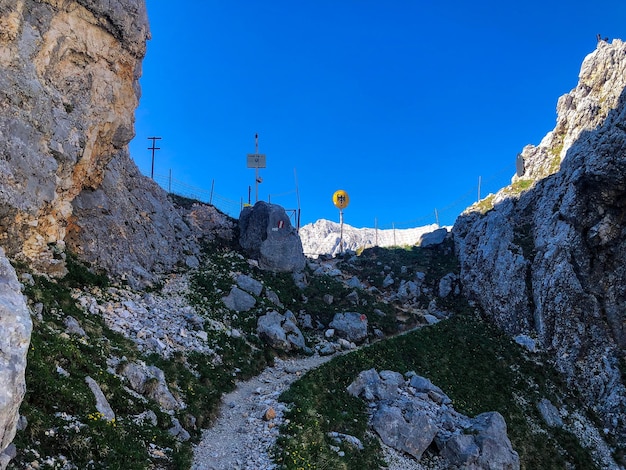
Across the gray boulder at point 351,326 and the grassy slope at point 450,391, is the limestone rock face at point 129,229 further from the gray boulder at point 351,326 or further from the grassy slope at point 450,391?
the grassy slope at point 450,391

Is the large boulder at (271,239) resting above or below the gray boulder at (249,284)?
above

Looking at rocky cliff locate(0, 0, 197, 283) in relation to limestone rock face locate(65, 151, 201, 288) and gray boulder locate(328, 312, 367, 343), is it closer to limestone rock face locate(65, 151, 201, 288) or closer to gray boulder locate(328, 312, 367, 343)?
limestone rock face locate(65, 151, 201, 288)

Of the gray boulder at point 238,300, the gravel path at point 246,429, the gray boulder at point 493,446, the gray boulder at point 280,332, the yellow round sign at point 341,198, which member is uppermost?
the yellow round sign at point 341,198

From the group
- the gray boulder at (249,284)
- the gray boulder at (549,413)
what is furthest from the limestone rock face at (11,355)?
the gray boulder at (549,413)

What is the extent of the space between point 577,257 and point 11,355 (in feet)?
150

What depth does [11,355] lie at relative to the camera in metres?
7.35

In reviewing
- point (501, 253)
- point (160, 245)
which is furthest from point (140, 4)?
point (501, 253)

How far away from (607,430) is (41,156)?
46.6 metres

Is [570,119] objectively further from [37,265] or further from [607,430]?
[37,265]

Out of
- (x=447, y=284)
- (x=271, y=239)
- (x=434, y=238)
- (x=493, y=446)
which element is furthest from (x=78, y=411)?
(x=434, y=238)

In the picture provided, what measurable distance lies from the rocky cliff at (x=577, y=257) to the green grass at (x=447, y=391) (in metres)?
3.02

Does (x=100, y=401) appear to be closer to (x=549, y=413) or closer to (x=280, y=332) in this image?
(x=280, y=332)

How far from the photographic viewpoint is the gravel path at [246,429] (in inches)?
657

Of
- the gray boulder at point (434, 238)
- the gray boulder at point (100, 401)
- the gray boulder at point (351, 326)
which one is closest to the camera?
the gray boulder at point (100, 401)
